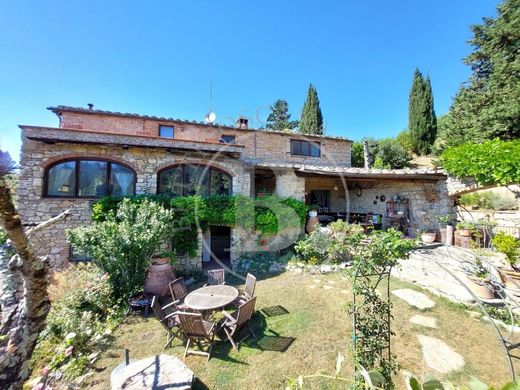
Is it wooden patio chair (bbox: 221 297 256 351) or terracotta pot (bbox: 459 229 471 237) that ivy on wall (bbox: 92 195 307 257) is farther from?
terracotta pot (bbox: 459 229 471 237)

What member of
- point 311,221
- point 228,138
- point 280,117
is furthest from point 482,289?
point 280,117

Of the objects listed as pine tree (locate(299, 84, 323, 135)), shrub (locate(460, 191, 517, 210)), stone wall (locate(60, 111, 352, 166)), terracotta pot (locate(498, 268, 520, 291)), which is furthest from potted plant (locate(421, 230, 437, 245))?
pine tree (locate(299, 84, 323, 135))

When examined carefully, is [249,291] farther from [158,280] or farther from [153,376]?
[158,280]

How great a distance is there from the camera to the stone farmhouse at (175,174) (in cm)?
829

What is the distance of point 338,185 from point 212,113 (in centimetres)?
943

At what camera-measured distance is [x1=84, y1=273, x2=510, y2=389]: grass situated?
146 inches

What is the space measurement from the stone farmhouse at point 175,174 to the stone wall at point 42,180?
3 cm

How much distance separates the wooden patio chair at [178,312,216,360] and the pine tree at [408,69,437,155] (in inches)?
1036

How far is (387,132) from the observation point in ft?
85.5

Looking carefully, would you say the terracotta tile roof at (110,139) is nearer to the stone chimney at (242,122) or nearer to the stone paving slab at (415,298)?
the stone chimney at (242,122)

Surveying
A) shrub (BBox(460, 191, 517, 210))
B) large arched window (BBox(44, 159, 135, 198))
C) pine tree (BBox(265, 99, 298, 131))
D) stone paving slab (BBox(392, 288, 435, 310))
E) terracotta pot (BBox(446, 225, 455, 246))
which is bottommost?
stone paving slab (BBox(392, 288, 435, 310))

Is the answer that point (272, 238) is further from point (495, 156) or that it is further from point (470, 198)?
point (470, 198)

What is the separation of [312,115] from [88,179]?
21621mm

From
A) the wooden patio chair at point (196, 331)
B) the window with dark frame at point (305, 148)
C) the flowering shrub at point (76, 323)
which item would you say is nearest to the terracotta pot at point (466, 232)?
the window with dark frame at point (305, 148)
